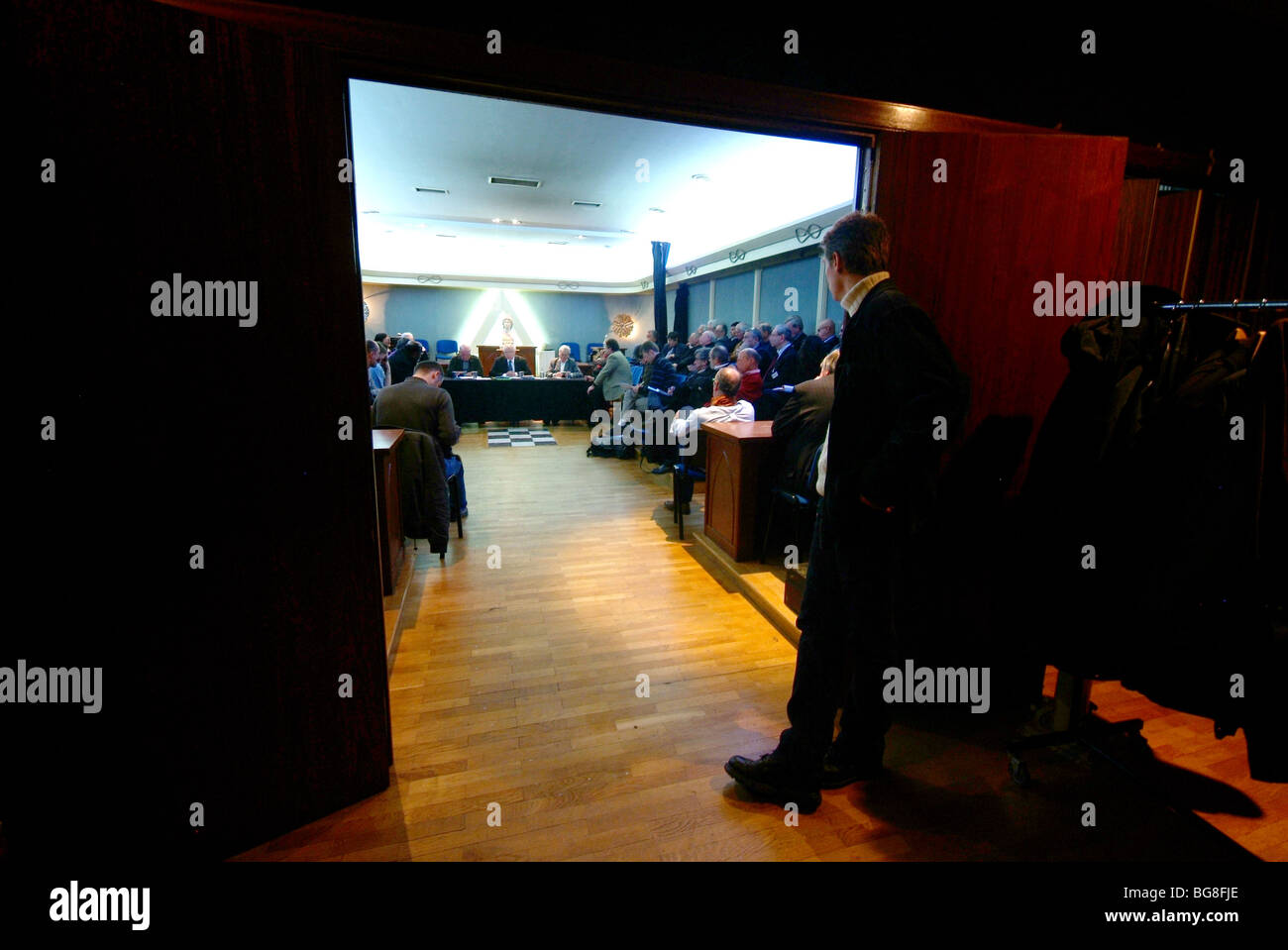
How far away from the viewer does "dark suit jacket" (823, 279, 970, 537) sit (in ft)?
4.74

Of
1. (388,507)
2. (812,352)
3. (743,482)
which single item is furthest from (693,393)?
(388,507)

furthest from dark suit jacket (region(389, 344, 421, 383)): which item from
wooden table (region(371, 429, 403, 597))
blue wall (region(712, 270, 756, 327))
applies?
blue wall (region(712, 270, 756, 327))

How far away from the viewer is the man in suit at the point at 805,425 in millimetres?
3162

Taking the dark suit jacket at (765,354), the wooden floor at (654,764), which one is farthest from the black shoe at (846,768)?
the dark suit jacket at (765,354)

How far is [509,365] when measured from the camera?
10.1 metres

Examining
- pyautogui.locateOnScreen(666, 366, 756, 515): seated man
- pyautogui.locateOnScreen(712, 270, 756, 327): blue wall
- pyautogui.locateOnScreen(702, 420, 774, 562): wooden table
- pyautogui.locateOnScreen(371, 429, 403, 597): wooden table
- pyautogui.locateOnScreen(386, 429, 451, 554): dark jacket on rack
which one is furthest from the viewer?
pyautogui.locateOnScreen(712, 270, 756, 327): blue wall

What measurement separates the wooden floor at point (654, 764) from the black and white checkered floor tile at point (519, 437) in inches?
192

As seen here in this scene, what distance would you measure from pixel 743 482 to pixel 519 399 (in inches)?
260

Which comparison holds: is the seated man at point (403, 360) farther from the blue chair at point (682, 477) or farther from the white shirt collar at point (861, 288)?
the white shirt collar at point (861, 288)

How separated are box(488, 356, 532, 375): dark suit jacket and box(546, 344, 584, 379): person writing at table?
434mm

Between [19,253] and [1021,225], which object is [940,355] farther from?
[19,253]

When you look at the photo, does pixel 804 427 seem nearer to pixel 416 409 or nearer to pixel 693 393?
pixel 416 409

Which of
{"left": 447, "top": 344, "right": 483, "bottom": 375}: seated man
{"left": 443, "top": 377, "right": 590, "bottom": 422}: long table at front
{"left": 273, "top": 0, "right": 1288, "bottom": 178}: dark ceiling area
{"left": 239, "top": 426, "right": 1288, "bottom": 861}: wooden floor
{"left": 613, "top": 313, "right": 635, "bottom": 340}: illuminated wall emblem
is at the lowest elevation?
{"left": 239, "top": 426, "right": 1288, "bottom": 861}: wooden floor

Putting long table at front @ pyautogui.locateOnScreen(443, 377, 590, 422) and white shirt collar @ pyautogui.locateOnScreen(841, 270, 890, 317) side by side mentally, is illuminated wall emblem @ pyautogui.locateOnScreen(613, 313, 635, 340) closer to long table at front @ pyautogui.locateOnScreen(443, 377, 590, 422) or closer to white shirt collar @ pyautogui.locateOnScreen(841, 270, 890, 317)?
long table at front @ pyautogui.locateOnScreen(443, 377, 590, 422)
